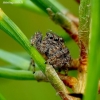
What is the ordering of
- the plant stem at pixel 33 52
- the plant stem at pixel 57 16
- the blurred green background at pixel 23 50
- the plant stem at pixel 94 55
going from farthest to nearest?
the blurred green background at pixel 23 50 < the plant stem at pixel 57 16 < the plant stem at pixel 33 52 < the plant stem at pixel 94 55

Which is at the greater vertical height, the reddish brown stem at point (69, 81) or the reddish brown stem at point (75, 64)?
the reddish brown stem at point (75, 64)

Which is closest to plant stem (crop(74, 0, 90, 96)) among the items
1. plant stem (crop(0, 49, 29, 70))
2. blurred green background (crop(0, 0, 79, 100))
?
plant stem (crop(0, 49, 29, 70))

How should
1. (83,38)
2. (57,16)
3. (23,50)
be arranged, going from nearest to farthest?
(83,38) < (57,16) < (23,50)

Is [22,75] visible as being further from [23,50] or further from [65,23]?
[23,50]

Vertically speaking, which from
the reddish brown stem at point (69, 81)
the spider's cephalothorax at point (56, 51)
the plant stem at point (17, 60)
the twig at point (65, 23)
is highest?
the twig at point (65, 23)

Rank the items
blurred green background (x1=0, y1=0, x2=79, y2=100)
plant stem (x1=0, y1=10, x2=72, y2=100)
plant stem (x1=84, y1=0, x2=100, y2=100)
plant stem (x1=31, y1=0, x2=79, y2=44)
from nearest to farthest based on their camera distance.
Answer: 1. plant stem (x1=84, y1=0, x2=100, y2=100)
2. plant stem (x1=0, y1=10, x2=72, y2=100)
3. plant stem (x1=31, y1=0, x2=79, y2=44)
4. blurred green background (x1=0, y1=0, x2=79, y2=100)

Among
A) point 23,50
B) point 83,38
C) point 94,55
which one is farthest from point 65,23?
point 23,50

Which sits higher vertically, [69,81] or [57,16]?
[57,16]

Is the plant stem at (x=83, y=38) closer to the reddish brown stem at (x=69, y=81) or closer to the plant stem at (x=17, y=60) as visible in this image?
the reddish brown stem at (x=69, y=81)

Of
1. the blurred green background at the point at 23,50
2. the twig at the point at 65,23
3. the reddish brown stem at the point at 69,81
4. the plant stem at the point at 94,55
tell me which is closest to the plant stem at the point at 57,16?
the twig at the point at 65,23

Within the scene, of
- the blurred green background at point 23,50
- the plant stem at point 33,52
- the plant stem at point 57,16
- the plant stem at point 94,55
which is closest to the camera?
the plant stem at point 94,55

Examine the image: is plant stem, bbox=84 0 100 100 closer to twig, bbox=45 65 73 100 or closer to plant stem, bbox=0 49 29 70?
twig, bbox=45 65 73 100

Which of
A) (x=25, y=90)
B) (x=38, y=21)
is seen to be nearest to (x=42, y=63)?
(x=25, y=90)
